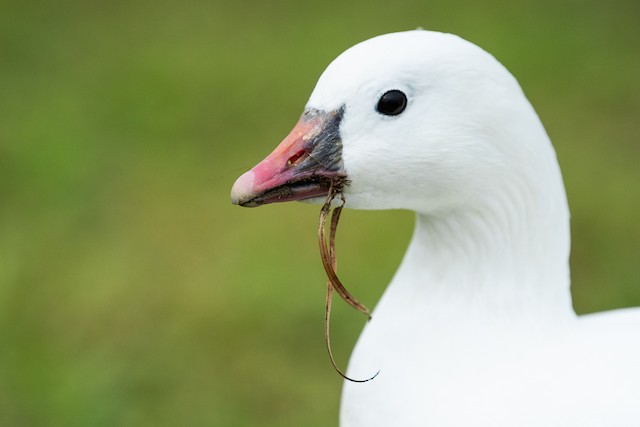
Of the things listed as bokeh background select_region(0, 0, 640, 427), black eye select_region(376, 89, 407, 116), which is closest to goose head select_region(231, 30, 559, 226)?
black eye select_region(376, 89, 407, 116)

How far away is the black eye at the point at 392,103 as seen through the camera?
4.73 ft

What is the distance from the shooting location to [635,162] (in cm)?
376

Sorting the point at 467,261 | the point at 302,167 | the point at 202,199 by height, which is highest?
the point at 302,167

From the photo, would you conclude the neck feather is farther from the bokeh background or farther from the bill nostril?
the bokeh background

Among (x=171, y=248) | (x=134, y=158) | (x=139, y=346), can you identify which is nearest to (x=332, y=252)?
(x=139, y=346)

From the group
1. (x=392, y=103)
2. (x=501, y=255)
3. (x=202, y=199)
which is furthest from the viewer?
(x=202, y=199)

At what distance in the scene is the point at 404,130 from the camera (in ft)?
4.81

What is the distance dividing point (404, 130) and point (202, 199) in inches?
91.0

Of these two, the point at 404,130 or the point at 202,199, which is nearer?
the point at 404,130

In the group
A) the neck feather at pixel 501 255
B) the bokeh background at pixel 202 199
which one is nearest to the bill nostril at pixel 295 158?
the neck feather at pixel 501 255

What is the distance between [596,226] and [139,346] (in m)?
1.67

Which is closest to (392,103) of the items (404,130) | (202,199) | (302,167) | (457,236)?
(404,130)

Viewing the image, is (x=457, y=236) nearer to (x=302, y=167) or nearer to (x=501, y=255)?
(x=501, y=255)

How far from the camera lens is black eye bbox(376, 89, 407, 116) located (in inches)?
56.7
